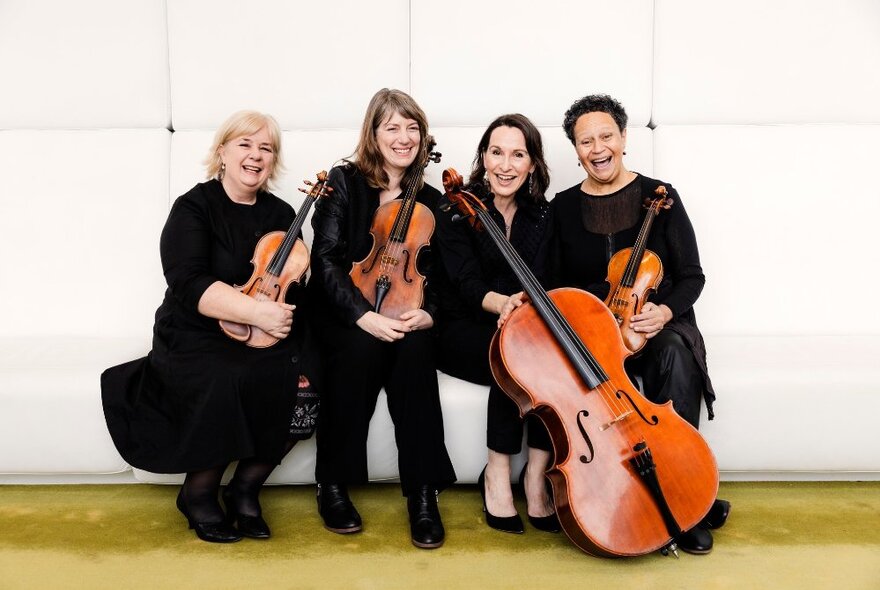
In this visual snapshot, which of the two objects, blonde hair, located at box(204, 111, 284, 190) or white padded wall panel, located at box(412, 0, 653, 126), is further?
white padded wall panel, located at box(412, 0, 653, 126)

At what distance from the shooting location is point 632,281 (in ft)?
6.09

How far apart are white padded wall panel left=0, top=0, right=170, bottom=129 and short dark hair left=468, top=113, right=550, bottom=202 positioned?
1.31 m

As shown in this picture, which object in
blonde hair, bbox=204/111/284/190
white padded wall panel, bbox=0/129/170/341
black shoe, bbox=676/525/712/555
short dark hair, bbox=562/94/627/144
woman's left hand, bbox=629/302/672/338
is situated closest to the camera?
black shoe, bbox=676/525/712/555

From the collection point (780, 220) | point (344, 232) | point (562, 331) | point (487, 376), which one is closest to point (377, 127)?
point (344, 232)

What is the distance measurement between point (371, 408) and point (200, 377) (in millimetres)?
439

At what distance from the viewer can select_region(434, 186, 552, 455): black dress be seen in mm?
1999

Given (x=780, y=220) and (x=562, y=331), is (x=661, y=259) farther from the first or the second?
(x=780, y=220)

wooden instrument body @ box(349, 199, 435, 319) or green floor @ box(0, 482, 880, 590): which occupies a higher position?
wooden instrument body @ box(349, 199, 435, 319)

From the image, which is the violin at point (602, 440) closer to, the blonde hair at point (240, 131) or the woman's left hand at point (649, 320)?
the woman's left hand at point (649, 320)

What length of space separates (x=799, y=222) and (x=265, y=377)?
1902 mm

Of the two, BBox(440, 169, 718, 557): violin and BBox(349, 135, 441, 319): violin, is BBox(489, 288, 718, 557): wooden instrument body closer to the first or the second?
BBox(440, 169, 718, 557): violin

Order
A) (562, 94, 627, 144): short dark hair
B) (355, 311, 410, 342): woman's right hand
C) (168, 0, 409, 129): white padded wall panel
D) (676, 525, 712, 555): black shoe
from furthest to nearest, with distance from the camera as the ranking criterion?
(168, 0, 409, 129): white padded wall panel < (562, 94, 627, 144): short dark hair < (355, 311, 410, 342): woman's right hand < (676, 525, 712, 555): black shoe

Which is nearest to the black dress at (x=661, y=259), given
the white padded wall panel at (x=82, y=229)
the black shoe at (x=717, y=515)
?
the black shoe at (x=717, y=515)

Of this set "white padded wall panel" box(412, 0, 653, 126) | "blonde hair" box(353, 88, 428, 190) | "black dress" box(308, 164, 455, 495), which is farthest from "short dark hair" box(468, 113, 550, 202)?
"white padded wall panel" box(412, 0, 653, 126)
